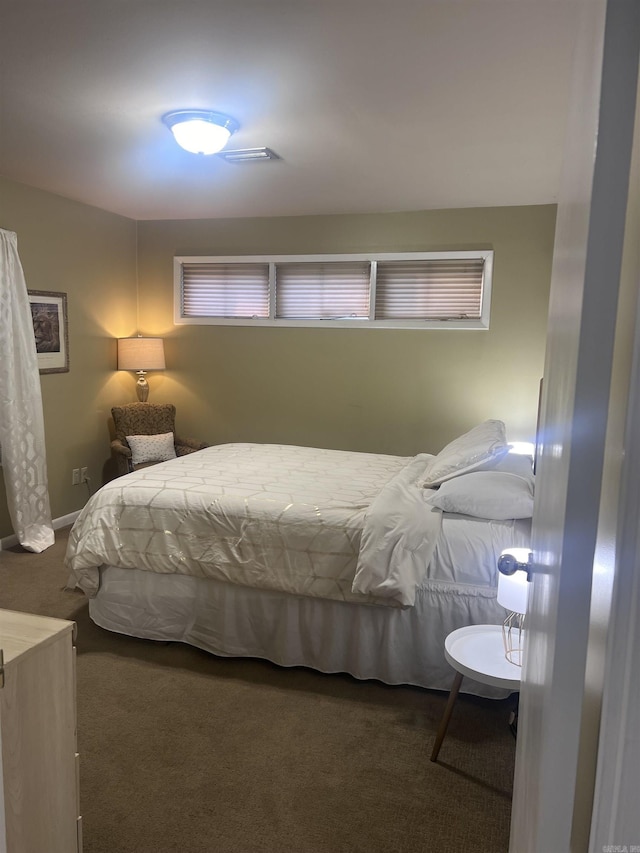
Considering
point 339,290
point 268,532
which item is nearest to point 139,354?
point 339,290

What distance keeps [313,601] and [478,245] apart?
10.5 ft

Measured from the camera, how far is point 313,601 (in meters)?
2.86

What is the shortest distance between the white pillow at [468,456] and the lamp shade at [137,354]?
3045 mm

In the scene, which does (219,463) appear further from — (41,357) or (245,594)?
(41,357)

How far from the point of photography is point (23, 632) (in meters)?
1.46

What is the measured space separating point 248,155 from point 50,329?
2227mm

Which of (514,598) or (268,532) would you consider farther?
(268,532)

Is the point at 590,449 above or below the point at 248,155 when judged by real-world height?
below

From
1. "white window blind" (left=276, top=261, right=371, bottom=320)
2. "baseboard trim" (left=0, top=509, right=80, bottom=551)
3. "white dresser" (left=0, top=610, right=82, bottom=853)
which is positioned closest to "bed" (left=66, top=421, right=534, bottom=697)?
"white dresser" (left=0, top=610, right=82, bottom=853)

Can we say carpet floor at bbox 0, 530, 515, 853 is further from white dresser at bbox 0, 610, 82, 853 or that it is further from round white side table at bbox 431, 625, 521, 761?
white dresser at bbox 0, 610, 82, 853

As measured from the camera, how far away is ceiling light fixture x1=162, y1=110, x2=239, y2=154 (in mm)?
2924

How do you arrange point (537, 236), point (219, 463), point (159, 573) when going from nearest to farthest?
1. point (159, 573)
2. point (219, 463)
3. point (537, 236)

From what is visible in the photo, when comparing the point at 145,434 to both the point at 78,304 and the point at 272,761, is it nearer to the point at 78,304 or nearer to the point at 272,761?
the point at 78,304

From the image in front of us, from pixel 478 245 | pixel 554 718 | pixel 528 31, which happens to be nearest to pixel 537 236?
pixel 478 245
